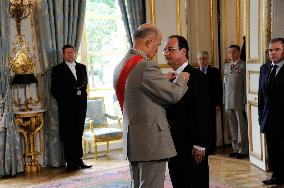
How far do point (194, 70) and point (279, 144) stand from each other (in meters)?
1.84

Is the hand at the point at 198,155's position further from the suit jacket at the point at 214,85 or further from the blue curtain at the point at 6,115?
the suit jacket at the point at 214,85

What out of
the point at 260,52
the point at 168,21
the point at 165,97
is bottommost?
the point at 165,97

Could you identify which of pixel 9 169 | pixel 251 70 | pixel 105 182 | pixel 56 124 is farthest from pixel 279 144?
pixel 9 169

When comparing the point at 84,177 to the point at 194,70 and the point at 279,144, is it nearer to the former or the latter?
the point at 279,144

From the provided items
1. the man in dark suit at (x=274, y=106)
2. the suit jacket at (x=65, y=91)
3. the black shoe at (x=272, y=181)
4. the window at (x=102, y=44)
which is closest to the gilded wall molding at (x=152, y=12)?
the window at (x=102, y=44)

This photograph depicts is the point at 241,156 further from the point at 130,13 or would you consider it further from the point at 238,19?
the point at 130,13

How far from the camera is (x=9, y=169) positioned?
→ 470cm

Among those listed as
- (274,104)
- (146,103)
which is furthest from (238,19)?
(146,103)

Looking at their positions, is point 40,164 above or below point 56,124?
below

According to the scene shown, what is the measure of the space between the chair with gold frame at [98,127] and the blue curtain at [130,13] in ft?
3.38

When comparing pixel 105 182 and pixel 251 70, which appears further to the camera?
pixel 251 70

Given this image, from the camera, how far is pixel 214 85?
5570 millimetres

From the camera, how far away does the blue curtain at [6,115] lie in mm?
4672

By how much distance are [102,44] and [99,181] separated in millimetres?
2386
